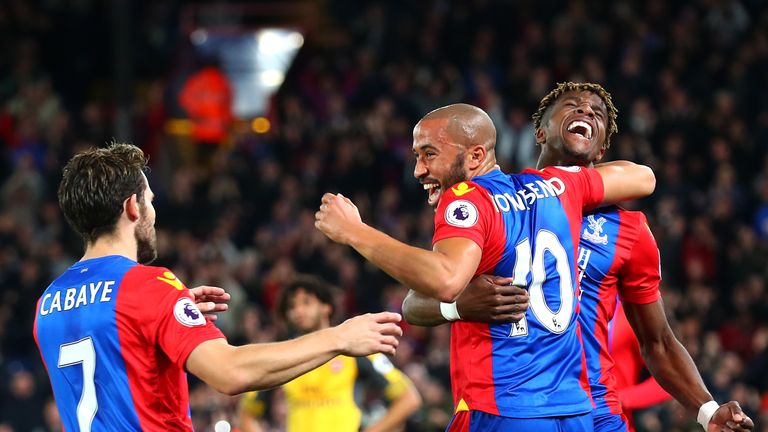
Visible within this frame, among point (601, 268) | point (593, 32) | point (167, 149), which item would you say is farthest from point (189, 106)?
point (601, 268)

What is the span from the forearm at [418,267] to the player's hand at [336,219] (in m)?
0.09

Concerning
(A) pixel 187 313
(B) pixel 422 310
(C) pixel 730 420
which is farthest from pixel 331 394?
(A) pixel 187 313

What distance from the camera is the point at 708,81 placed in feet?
47.8

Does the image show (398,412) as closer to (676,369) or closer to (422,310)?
(676,369)

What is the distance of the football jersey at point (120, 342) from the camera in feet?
13.0

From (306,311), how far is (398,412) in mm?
897

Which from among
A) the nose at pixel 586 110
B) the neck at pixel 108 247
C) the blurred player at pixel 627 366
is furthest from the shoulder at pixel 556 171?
the blurred player at pixel 627 366

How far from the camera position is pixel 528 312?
14.9 ft

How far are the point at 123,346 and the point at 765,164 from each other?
10637 millimetres

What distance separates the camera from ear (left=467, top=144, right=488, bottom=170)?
187 inches

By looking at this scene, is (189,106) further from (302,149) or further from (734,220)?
(734,220)

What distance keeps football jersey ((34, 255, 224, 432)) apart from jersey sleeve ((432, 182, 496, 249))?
94 centimetres

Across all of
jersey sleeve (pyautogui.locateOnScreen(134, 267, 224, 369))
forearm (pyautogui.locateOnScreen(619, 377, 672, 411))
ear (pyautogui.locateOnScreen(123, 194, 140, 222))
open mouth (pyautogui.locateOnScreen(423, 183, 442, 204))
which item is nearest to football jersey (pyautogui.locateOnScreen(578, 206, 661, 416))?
open mouth (pyautogui.locateOnScreen(423, 183, 442, 204))

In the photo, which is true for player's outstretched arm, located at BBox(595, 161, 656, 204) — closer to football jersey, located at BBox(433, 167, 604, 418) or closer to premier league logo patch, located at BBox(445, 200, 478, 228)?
football jersey, located at BBox(433, 167, 604, 418)
